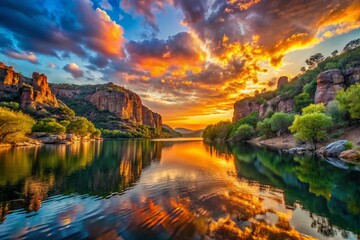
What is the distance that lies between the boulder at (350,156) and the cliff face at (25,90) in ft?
488

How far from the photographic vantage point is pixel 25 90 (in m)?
130

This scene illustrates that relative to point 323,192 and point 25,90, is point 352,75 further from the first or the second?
point 25,90

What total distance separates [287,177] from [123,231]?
902 inches

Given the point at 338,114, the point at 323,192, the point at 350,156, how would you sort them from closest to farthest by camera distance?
1. the point at 323,192
2. the point at 350,156
3. the point at 338,114

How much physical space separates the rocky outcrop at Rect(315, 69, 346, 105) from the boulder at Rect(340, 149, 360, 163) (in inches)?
2157

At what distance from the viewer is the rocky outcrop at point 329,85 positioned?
86.8 metres

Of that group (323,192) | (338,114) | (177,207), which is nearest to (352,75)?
(338,114)

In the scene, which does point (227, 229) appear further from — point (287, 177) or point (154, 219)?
point (287, 177)

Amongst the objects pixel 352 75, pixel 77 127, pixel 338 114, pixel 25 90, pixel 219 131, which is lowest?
pixel 338 114

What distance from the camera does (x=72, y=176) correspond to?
26047 millimetres

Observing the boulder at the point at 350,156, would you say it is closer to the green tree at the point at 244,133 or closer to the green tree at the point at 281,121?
the green tree at the point at 281,121

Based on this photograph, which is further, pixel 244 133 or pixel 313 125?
pixel 244 133

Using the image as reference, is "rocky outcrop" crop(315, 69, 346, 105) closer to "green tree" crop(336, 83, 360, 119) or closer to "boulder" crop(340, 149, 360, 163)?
"green tree" crop(336, 83, 360, 119)

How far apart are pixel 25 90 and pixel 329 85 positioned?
16863 centimetres
